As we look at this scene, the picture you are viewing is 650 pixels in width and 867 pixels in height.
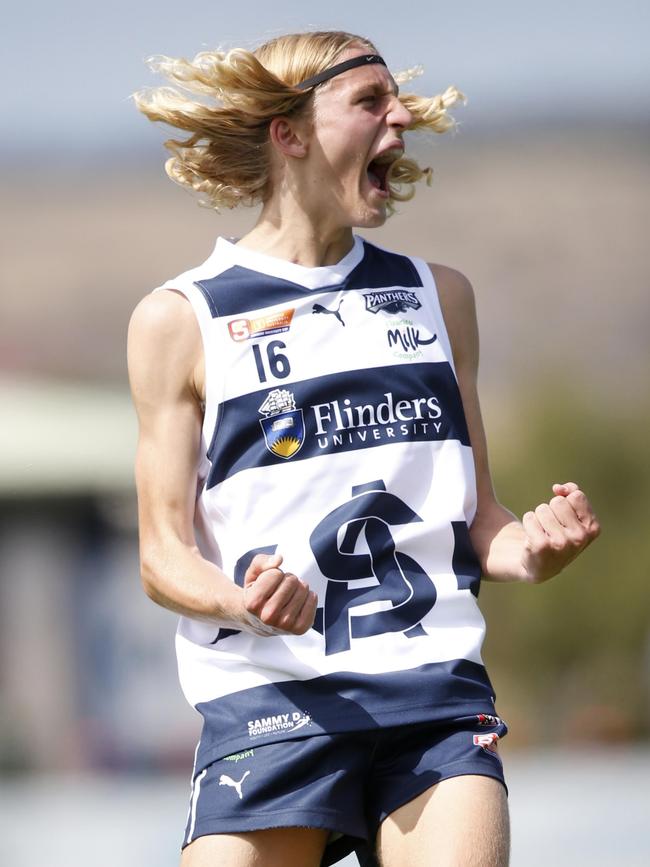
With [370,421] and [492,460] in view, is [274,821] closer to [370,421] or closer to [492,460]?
[370,421]

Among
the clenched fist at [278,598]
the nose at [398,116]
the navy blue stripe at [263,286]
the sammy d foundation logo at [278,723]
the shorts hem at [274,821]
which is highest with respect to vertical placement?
the nose at [398,116]

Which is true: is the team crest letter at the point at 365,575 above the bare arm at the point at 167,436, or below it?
below

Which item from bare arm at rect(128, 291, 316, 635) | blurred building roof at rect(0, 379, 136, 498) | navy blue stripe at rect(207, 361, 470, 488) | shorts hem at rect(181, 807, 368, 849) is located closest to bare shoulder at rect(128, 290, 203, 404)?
bare arm at rect(128, 291, 316, 635)

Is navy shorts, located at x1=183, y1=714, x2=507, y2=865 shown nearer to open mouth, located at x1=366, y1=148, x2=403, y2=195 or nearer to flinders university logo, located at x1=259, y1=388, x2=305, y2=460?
flinders university logo, located at x1=259, y1=388, x2=305, y2=460

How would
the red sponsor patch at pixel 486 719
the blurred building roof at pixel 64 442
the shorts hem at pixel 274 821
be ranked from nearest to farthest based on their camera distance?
the shorts hem at pixel 274 821 → the red sponsor patch at pixel 486 719 → the blurred building roof at pixel 64 442

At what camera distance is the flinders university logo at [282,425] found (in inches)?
140

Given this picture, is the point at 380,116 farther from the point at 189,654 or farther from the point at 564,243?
the point at 564,243

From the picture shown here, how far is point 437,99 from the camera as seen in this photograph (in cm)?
402

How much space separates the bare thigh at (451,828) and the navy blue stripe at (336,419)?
78 cm

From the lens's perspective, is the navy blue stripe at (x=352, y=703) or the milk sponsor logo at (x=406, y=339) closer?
the navy blue stripe at (x=352, y=703)

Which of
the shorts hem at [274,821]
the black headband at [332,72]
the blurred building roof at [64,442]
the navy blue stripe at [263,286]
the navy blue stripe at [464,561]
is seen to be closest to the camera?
the shorts hem at [274,821]

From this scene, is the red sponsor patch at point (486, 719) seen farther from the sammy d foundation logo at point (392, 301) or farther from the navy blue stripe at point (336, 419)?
the sammy d foundation logo at point (392, 301)

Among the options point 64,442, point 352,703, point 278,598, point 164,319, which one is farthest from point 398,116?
point 64,442

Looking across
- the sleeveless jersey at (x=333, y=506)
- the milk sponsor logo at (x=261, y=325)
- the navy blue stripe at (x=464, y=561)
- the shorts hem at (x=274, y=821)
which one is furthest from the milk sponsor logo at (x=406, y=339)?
the shorts hem at (x=274, y=821)
